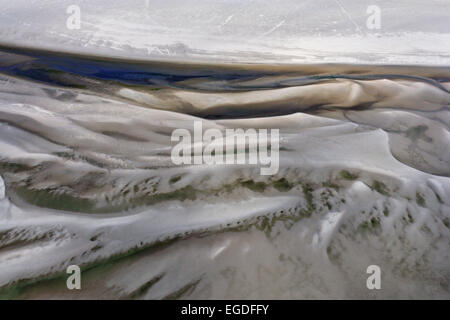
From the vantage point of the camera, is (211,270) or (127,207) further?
(127,207)

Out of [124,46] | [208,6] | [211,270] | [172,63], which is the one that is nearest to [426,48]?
[208,6]

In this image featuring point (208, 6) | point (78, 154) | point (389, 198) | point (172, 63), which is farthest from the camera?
point (208, 6)

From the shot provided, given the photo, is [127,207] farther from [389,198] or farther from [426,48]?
[426,48]

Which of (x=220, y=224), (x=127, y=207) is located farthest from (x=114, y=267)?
(x=220, y=224)

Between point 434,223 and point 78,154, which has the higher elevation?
point 78,154

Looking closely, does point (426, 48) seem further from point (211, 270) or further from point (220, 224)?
point (211, 270)

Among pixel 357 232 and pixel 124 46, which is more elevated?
pixel 124 46

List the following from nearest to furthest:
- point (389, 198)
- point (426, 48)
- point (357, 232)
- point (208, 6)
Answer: point (357, 232) → point (389, 198) → point (426, 48) → point (208, 6)
